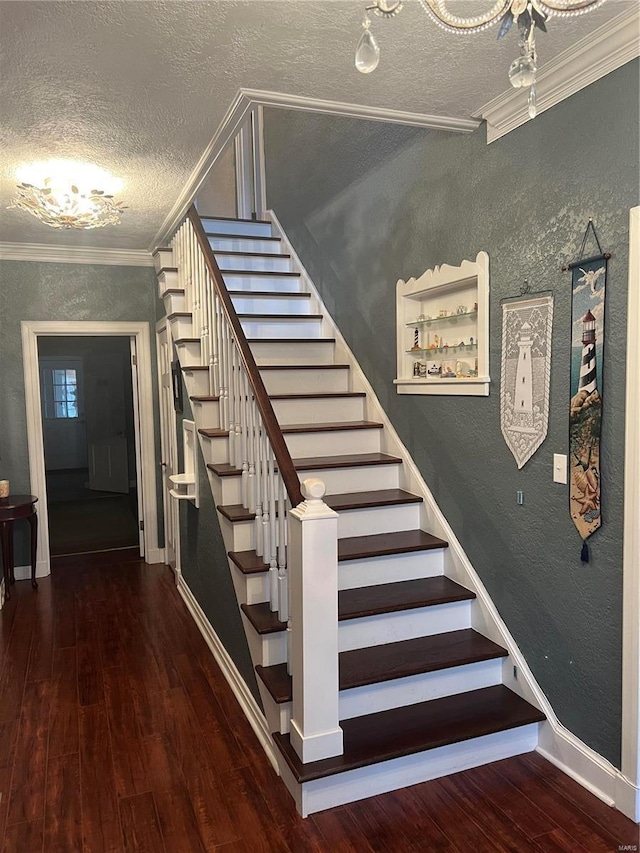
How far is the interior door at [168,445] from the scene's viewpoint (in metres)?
4.72

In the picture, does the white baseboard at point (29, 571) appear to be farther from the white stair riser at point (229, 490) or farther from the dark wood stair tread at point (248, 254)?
the dark wood stair tread at point (248, 254)

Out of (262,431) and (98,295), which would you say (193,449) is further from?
(98,295)

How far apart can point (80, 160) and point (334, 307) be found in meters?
1.90

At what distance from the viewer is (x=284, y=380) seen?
393cm

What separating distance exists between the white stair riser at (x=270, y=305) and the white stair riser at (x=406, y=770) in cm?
304

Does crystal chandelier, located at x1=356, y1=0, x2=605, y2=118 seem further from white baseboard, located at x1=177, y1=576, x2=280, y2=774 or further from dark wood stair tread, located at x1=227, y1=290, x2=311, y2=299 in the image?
dark wood stair tread, located at x1=227, y1=290, x2=311, y2=299

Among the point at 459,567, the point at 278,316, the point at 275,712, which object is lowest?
the point at 275,712

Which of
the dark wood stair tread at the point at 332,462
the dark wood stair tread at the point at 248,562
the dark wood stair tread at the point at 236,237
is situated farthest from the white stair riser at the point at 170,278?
the dark wood stair tread at the point at 248,562

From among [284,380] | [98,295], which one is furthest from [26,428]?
[284,380]

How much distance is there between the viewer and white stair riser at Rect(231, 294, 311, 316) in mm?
4430

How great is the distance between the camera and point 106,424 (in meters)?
8.64

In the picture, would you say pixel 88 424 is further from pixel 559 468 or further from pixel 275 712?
pixel 559 468

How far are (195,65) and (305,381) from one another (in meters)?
2.16

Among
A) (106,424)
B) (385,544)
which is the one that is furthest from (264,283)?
(106,424)
